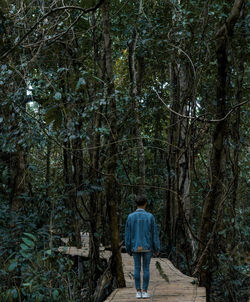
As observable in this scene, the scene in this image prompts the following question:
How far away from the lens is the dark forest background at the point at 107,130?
527 centimetres

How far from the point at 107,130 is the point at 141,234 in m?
1.98

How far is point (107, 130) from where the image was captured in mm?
6484

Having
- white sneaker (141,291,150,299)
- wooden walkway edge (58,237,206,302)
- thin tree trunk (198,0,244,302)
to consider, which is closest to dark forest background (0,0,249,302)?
thin tree trunk (198,0,244,302)

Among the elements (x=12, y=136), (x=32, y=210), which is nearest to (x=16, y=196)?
(x=32, y=210)

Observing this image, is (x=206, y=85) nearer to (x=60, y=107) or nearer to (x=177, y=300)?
(x=60, y=107)

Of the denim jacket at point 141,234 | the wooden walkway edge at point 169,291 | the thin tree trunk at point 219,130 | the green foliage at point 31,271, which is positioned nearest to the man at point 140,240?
the denim jacket at point 141,234

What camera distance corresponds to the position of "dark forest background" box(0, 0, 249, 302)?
527 cm

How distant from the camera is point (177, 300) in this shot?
5195 mm

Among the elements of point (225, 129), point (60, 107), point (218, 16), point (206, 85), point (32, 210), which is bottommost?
point (32, 210)

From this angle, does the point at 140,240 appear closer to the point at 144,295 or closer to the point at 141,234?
the point at 141,234

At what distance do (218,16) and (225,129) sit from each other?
2403 millimetres

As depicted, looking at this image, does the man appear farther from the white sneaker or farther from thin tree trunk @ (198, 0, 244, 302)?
thin tree trunk @ (198, 0, 244, 302)

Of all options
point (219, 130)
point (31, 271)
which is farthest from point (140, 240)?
point (219, 130)

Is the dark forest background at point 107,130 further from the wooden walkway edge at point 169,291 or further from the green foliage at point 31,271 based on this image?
the wooden walkway edge at point 169,291
